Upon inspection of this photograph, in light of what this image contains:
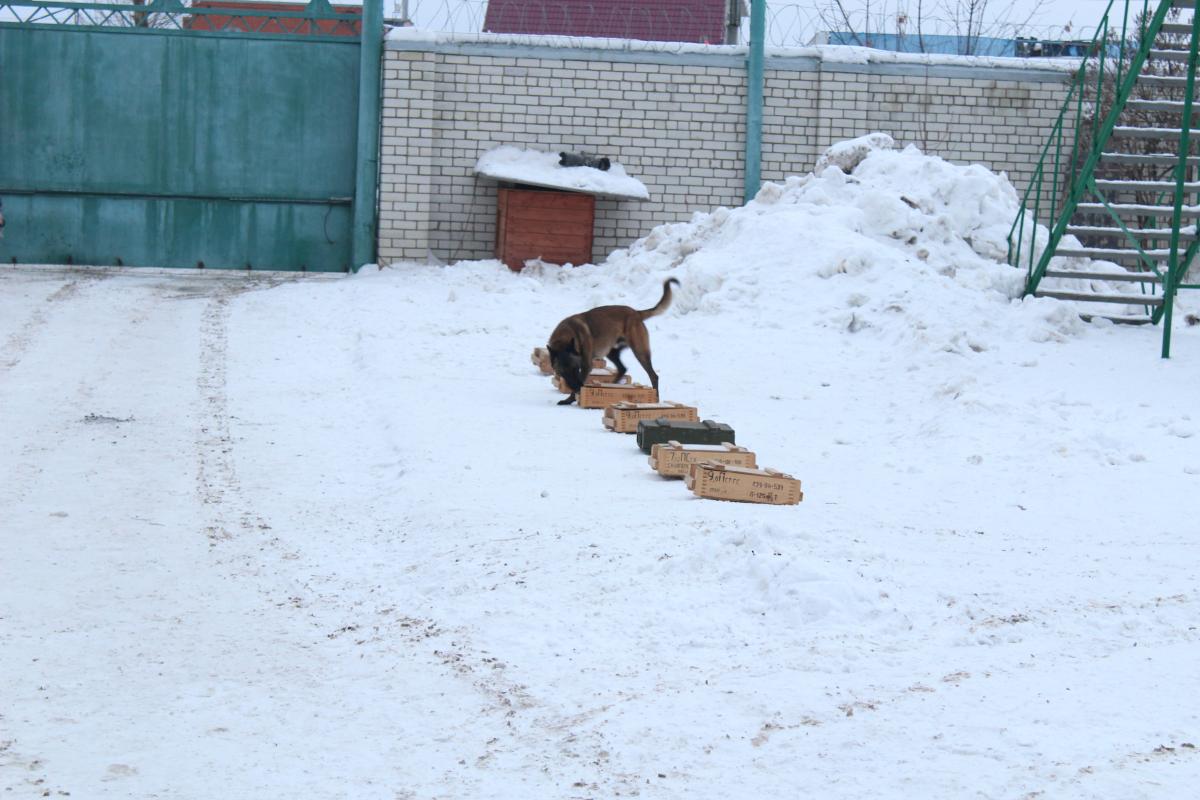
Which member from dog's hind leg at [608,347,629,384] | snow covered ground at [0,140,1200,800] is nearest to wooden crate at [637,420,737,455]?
snow covered ground at [0,140,1200,800]

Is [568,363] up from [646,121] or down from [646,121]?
down

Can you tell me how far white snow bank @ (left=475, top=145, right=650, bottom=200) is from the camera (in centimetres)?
Answer: 1786

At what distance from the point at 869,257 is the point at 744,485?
804 cm

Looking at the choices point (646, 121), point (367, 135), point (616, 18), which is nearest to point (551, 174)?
point (646, 121)

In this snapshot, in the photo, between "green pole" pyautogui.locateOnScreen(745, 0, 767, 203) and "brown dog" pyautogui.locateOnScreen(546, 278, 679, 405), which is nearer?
"brown dog" pyautogui.locateOnScreen(546, 278, 679, 405)

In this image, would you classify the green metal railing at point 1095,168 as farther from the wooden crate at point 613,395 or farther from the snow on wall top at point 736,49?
the wooden crate at point 613,395

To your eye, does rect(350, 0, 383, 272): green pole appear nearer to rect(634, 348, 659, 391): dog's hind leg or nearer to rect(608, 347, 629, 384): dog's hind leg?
rect(608, 347, 629, 384): dog's hind leg

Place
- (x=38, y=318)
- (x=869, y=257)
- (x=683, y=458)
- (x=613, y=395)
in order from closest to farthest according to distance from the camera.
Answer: (x=683, y=458) < (x=613, y=395) < (x=38, y=318) < (x=869, y=257)

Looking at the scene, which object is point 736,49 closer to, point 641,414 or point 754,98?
point 754,98

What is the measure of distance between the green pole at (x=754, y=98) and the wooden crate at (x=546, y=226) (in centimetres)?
242

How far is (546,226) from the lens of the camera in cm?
1811

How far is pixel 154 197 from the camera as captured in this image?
18672 millimetres

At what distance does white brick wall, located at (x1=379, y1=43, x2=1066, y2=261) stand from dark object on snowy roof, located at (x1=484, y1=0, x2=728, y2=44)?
8505 mm

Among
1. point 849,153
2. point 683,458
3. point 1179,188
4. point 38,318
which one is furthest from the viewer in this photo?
point 849,153
